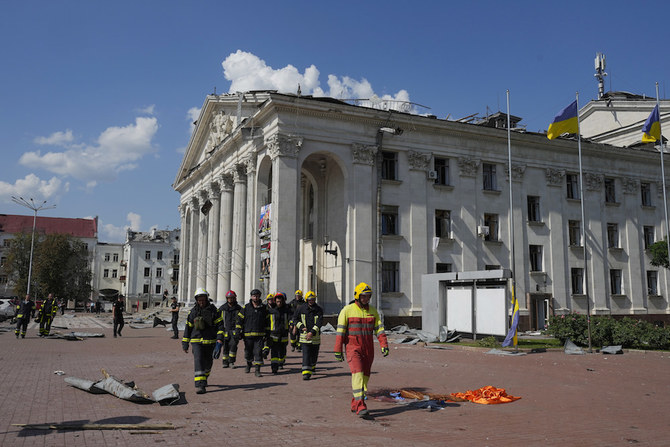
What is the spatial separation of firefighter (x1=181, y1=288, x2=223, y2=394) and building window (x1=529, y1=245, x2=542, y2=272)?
28.4 metres

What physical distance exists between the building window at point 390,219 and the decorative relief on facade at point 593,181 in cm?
1488

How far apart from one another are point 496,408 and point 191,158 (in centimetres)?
4147

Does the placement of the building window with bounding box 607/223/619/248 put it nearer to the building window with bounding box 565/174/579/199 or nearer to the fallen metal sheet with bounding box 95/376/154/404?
the building window with bounding box 565/174/579/199

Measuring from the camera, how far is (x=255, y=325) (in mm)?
12664

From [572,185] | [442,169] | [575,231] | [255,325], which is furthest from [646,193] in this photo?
[255,325]

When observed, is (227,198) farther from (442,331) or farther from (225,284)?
(442,331)

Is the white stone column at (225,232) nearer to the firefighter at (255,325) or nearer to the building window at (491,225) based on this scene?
the building window at (491,225)

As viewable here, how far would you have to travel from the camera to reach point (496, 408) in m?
9.06

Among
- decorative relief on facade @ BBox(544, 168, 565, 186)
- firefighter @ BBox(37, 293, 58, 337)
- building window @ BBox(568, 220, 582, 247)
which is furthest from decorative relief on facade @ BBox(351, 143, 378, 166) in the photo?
firefighter @ BBox(37, 293, 58, 337)

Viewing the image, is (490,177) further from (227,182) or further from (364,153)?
(227,182)

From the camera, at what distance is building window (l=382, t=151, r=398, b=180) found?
105ft

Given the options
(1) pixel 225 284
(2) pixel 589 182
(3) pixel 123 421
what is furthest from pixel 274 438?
(2) pixel 589 182

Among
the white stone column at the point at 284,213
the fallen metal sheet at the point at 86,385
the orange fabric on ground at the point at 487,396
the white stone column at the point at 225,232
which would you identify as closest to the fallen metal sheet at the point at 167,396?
the fallen metal sheet at the point at 86,385

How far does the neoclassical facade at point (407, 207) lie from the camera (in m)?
29.9
